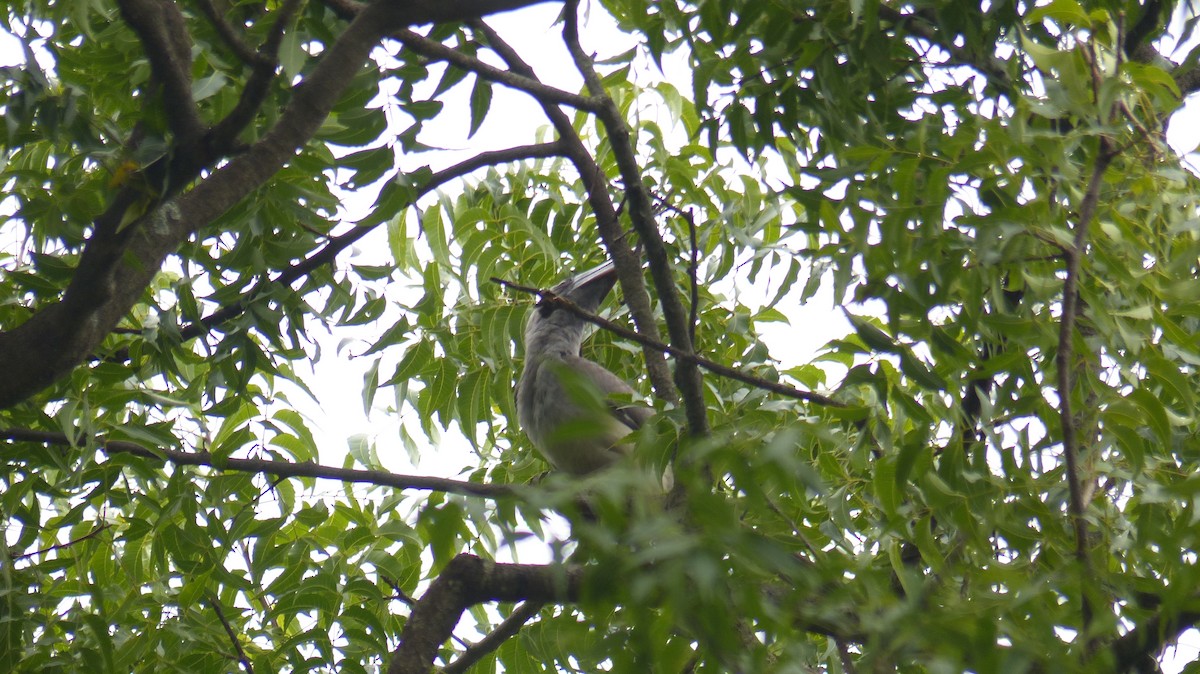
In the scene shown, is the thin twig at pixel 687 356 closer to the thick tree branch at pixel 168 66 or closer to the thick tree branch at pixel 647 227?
the thick tree branch at pixel 647 227

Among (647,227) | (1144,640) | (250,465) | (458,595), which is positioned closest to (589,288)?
(647,227)

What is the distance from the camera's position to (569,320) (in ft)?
16.4

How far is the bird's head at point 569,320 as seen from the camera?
190 inches

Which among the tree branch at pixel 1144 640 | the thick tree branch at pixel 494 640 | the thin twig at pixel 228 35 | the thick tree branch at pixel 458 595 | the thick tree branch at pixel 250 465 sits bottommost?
the tree branch at pixel 1144 640

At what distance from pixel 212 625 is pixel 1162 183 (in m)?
2.77

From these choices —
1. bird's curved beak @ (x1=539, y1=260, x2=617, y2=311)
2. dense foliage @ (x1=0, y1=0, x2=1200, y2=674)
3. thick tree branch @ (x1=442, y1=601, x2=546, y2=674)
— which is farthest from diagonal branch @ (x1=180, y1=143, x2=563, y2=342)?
bird's curved beak @ (x1=539, y1=260, x2=617, y2=311)

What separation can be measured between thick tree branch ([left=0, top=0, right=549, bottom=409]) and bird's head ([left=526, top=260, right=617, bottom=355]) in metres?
2.52

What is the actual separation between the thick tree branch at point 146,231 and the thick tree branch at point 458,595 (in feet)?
2.99

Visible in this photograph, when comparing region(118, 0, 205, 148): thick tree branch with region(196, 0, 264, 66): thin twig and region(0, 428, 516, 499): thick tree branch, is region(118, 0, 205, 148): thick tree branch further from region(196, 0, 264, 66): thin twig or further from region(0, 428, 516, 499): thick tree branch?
region(0, 428, 516, 499): thick tree branch

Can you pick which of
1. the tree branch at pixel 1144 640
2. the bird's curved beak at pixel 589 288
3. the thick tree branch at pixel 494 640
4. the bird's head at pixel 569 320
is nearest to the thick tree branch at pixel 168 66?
the thick tree branch at pixel 494 640

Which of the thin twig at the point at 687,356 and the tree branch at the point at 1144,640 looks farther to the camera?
the thin twig at the point at 687,356

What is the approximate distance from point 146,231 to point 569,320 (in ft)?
9.66

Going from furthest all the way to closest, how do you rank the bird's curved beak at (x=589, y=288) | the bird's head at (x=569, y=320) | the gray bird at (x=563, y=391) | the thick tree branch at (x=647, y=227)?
1. the bird's curved beak at (x=589, y=288)
2. the bird's head at (x=569, y=320)
3. the gray bird at (x=563, y=391)
4. the thick tree branch at (x=647, y=227)

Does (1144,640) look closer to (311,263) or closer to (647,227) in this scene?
(647,227)
